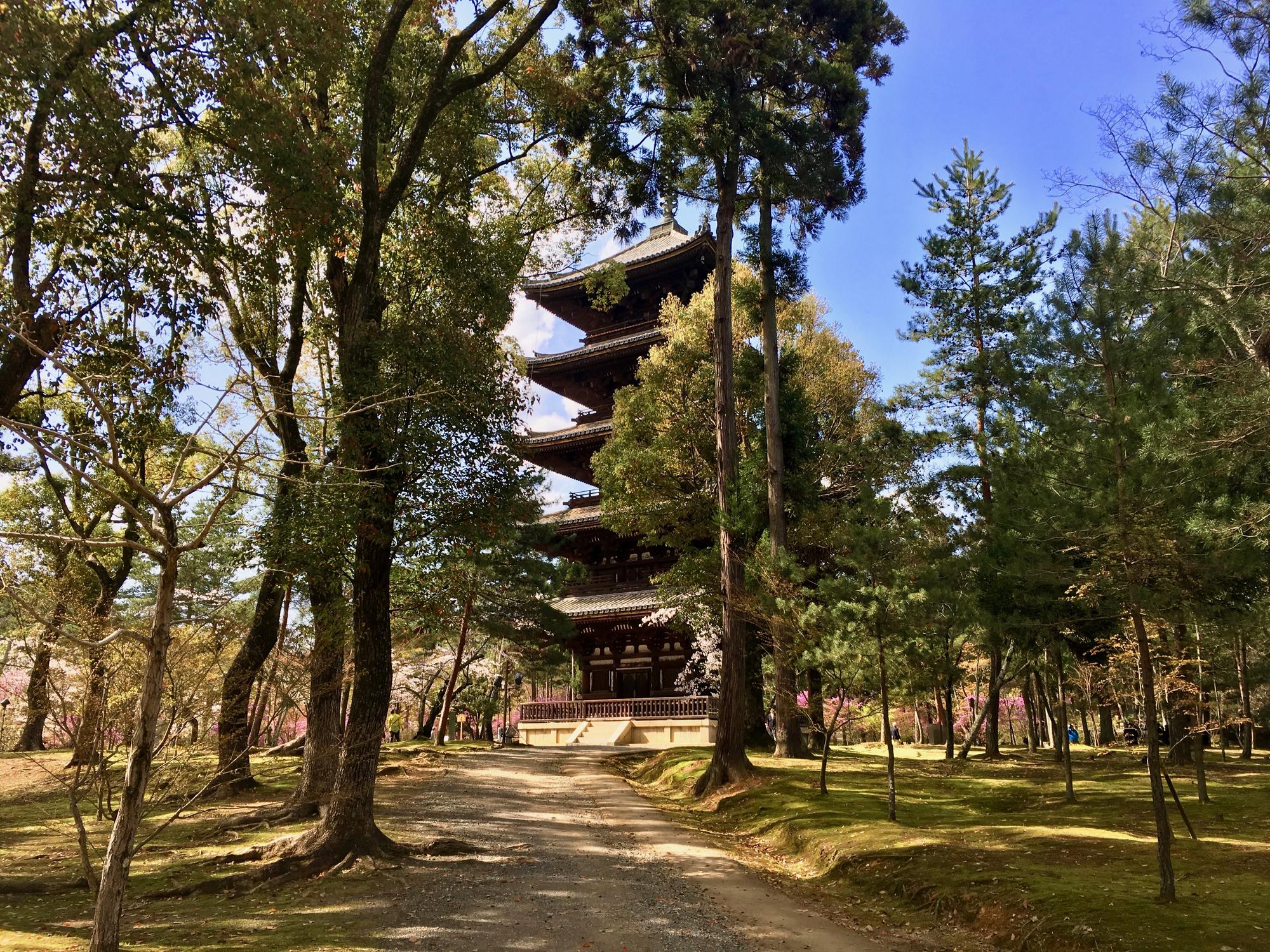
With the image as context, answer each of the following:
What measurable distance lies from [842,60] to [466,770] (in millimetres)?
17810

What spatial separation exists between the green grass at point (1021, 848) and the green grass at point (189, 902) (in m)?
4.85

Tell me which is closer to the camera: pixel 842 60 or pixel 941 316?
pixel 842 60

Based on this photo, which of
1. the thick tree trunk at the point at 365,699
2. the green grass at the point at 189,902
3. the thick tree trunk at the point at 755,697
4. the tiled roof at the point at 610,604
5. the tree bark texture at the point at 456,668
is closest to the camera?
the green grass at the point at 189,902

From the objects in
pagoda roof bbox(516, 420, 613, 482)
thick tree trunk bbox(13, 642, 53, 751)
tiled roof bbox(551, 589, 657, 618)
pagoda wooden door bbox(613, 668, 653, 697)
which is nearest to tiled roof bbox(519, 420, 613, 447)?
pagoda roof bbox(516, 420, 613, 482)

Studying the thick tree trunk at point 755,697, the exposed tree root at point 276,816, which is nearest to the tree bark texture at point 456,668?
the thick tree trunk at point 755,697

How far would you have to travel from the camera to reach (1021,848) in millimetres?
9172

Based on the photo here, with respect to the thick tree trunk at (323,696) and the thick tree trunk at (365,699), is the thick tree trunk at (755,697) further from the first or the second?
the thick tree trunk at (365,699)

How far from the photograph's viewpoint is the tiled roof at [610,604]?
25.3 metres

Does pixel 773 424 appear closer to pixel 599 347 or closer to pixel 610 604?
pixel 610 604

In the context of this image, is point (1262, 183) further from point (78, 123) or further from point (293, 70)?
point (78, 123)

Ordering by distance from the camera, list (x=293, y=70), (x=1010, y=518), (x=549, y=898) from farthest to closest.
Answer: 1. (x=1010, y=518)
2. (x=293, y=70)
3. (x=549, y=898)

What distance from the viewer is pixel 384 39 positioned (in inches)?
384

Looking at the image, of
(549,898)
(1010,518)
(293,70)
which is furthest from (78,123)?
(1010,518)

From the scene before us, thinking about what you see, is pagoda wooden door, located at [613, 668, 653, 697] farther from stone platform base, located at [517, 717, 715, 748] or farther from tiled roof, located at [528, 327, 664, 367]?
tiled roof, located at [528, 327, 664, 367]
